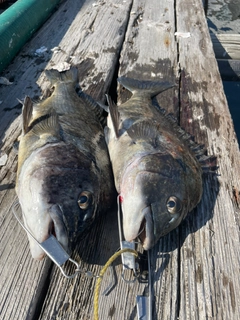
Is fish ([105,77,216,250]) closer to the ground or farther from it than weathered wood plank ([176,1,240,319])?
farther from it

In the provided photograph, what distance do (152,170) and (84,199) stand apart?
52 centimetres

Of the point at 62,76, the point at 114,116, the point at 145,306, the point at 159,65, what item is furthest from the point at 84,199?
the point at 159,65

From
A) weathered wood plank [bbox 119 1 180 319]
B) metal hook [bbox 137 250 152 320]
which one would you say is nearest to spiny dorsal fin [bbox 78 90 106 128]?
weathered wood plank [bbox 119 1 180 319]

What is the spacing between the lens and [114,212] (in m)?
2.21

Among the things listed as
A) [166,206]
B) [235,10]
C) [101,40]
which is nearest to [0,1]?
[101,40]

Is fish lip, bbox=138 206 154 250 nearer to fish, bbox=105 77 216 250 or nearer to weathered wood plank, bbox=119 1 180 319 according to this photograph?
fish, bbox=105 77 216 250

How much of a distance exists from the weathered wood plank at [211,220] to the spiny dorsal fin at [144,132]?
1.95ft

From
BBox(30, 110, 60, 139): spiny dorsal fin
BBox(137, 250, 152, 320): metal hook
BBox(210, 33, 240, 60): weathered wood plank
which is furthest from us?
BBox(210, 33, 240, 60): weathered wood plank

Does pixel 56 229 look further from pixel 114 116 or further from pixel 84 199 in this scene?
pixel 114 116

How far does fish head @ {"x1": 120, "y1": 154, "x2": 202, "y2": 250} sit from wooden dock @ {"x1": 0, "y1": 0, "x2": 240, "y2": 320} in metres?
0.22

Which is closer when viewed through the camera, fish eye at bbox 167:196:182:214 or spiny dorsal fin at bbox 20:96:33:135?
fish eye at bbox 167:196:182:214

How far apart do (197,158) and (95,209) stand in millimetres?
1023

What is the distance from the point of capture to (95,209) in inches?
76.2

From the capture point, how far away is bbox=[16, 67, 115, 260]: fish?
177cm
